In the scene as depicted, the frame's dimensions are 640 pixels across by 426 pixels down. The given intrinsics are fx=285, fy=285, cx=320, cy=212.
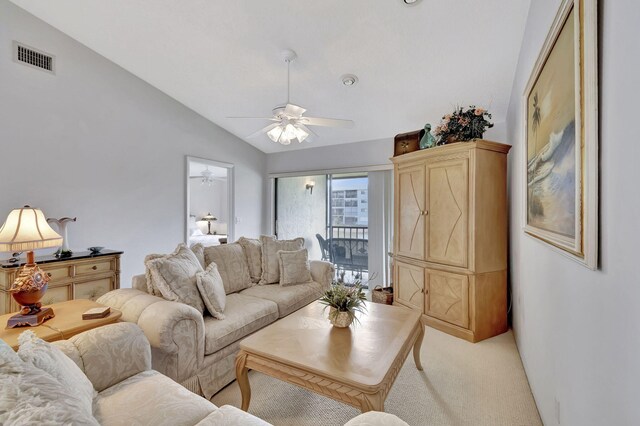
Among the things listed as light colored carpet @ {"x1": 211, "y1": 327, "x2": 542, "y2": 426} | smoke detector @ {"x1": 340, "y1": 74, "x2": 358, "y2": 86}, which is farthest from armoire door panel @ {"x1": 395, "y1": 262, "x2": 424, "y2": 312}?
smoke detector @ {"x1": 340, "y1": 74, "x2": 358, "y2": 86}

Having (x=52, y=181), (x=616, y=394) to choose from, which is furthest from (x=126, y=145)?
(x=616, y=394)

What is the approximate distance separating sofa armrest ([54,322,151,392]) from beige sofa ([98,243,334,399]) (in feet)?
0.82

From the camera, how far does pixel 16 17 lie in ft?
9.17

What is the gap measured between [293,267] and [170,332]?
165 cm

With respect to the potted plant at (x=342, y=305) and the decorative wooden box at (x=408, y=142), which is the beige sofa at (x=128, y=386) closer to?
the potted plant at (x=342, y=305)

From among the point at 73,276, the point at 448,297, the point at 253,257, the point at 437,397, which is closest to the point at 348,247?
the point at 253,257

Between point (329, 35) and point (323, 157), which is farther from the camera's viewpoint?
point (323, 157)

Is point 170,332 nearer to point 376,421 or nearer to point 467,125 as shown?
point 376,421

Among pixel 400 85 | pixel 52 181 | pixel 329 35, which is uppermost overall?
pixel 329 35

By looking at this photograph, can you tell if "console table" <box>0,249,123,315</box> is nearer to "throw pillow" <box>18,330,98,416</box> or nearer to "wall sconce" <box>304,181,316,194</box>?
"throw pillow" <box>18,330,98,416</box>

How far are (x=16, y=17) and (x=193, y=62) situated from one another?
5.27 ft

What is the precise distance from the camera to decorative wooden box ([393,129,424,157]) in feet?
11.1

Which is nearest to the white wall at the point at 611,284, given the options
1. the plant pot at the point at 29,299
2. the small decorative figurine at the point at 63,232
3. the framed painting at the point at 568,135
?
the framed painting at the point at 568,135

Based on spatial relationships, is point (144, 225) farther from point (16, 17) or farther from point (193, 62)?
point (16, 17)
